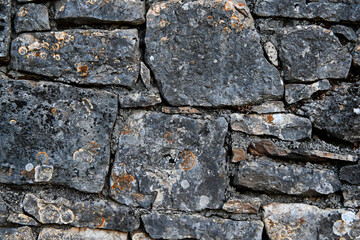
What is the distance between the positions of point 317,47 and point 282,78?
A: 8.5 inches

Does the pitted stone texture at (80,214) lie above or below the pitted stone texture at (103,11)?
below

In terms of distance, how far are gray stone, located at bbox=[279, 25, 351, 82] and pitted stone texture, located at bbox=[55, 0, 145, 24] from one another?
0.72 metres

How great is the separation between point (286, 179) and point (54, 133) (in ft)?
3.62

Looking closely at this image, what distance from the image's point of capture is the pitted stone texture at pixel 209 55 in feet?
4.79

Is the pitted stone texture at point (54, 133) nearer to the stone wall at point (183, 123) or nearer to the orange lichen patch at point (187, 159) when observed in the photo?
the stone wall at point (183, 123)

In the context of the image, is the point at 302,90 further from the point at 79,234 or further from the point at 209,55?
the point at 79,234

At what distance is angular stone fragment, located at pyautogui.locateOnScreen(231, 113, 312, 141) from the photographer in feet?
4.82

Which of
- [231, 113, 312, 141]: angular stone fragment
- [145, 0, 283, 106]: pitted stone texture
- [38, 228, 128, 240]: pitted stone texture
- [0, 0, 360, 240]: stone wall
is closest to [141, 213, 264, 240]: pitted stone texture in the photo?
[0, 0, 360, 240]: stone wall

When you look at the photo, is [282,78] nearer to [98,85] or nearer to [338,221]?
[338,221]

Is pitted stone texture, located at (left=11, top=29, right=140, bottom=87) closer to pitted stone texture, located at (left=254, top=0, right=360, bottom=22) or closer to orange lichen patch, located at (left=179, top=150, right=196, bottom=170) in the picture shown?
orange lichen patch, located at (left=179, top=150, right=196, bottom=170)

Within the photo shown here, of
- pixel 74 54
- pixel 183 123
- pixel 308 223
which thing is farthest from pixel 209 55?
pixel 308 223

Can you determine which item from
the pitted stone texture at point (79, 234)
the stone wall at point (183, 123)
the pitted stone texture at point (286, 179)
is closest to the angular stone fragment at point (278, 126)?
the stone wall at point (183, 123)

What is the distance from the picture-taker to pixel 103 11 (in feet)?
4.84

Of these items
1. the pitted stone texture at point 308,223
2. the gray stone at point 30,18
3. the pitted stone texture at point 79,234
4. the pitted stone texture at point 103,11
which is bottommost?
the pitted stone texture at point 79,234
